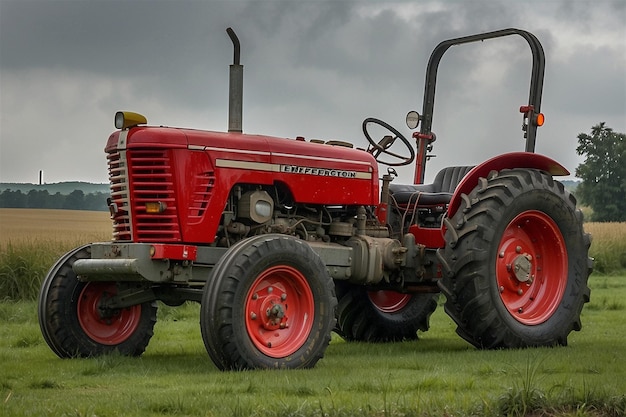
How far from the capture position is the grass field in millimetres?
5656

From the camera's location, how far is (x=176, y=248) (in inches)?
312

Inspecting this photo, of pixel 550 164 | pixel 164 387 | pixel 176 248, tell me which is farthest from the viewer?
pixel 550 164

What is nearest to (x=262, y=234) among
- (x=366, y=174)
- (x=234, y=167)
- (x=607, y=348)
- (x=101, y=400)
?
(x=234, y=167)

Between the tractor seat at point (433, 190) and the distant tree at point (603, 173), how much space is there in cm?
4476

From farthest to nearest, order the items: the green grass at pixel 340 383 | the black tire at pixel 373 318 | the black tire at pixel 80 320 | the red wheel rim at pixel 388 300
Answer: the red wheel rim at pixel 388 300 < the black tire at pixel 373 318 < the black tire at pixel 80 320 < the green grass at pixel 340 383

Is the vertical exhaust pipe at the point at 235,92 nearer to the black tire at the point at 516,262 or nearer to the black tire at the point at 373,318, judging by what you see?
the black tire at the point at 516,262

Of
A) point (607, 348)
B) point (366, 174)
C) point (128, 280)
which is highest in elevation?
point (366, 174)

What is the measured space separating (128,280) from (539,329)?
3497 millimetres

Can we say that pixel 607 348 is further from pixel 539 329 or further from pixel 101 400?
pixel 101 400

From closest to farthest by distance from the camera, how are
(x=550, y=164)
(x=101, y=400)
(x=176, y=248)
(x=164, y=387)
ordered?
(x=101, y=400)
(x=164, y=387)
(x=176, y=248)
(x=550, y=164)

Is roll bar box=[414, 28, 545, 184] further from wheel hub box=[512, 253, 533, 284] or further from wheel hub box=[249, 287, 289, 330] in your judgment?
wheel hub box=[249, 287, 289, 330]

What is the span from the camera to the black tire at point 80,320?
8.73 meters

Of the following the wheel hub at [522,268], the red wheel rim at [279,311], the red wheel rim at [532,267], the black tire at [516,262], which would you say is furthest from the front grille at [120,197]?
the wheel hub at [522,268]

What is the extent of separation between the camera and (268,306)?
7852 mm
